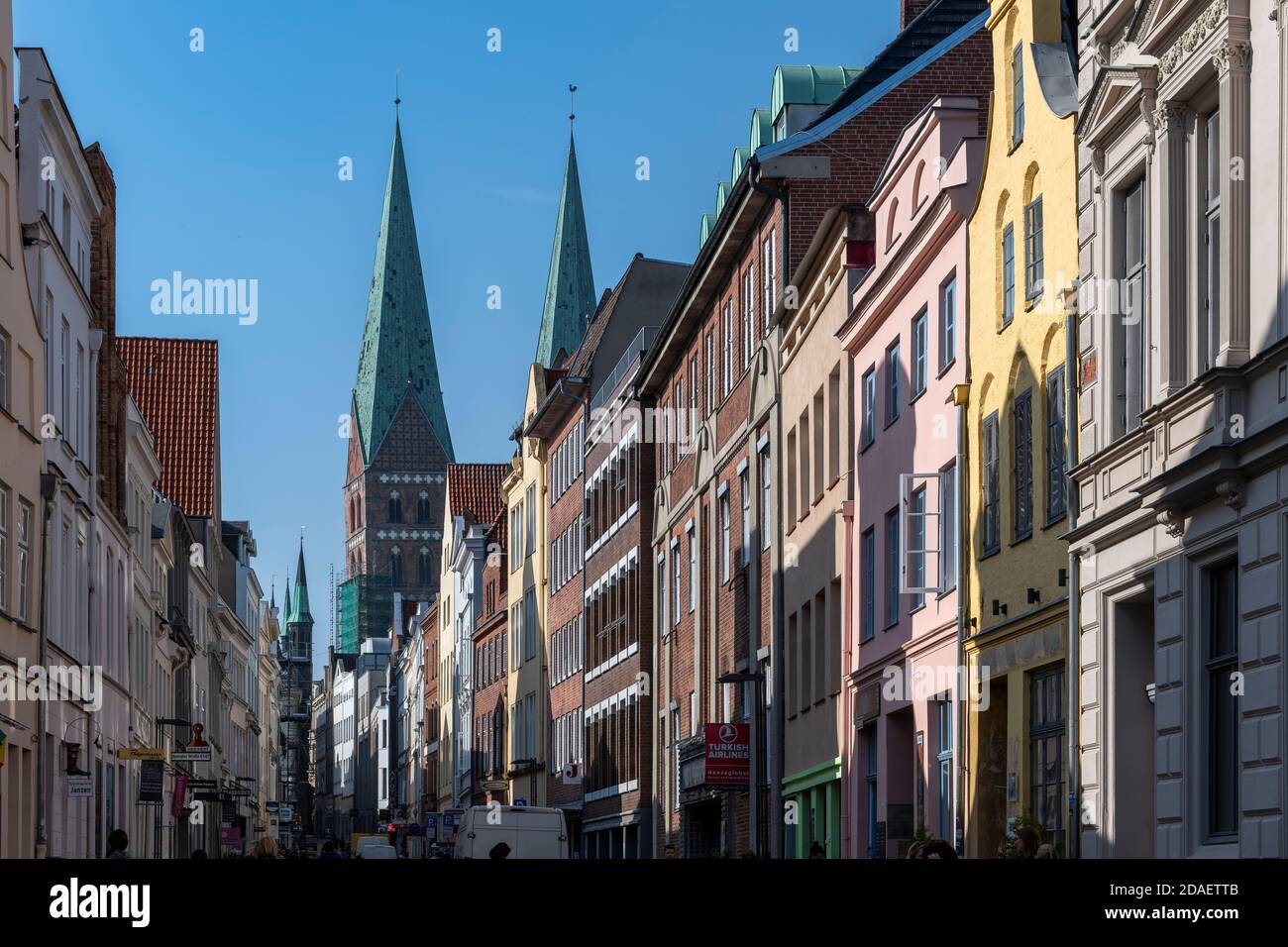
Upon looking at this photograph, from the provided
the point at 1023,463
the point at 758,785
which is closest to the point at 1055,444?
the point at 1023,463

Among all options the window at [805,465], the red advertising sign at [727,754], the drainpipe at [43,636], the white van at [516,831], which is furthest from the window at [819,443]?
the drainpipe at [43,636]

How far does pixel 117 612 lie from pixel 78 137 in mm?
11974

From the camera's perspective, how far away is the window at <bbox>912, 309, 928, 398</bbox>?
27375 mm

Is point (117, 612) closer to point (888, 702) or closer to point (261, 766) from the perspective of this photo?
point (888, 702)

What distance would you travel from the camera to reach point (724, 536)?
43.9 meters

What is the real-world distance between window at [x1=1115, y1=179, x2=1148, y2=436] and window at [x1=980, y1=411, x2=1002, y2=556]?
14.2 ft

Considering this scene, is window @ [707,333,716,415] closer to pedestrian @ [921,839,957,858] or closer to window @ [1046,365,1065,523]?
window @ [1046,365,1065,523]

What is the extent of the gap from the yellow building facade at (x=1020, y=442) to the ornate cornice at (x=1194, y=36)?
10.3 ft

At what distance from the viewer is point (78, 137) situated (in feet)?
118

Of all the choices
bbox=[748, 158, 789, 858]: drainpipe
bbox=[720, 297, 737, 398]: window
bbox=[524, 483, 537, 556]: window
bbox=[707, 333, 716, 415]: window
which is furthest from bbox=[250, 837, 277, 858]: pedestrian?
bbox=[524, 483, 537, 556]: window

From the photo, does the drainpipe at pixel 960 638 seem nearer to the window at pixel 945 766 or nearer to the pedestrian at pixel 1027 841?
the window at pixel 945 766

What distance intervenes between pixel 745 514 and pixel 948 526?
51.7ft

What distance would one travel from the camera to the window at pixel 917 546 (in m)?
27.0
